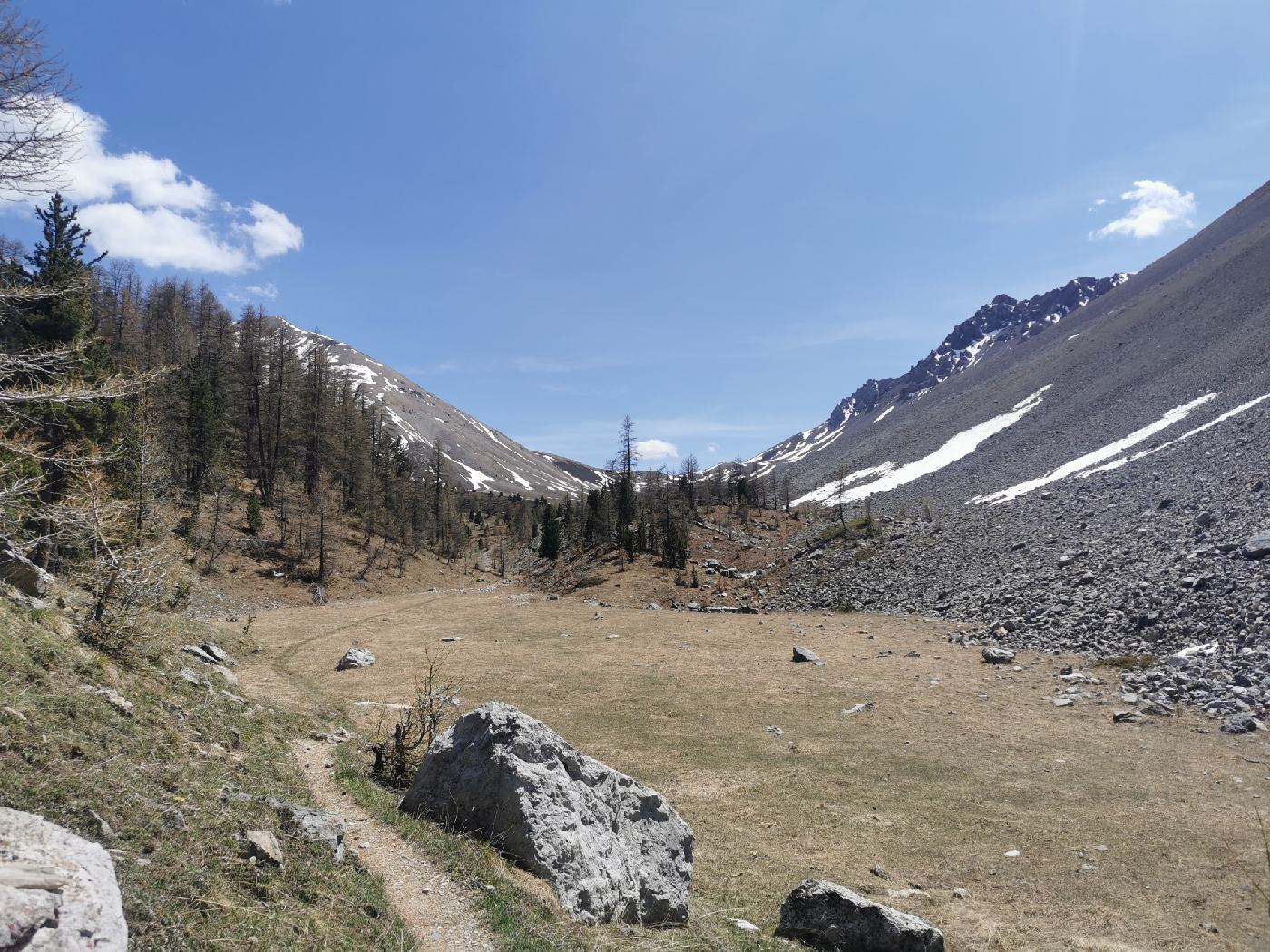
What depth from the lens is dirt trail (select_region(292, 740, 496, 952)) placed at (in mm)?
6062

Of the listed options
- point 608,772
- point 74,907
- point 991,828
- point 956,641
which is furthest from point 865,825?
point 956,641

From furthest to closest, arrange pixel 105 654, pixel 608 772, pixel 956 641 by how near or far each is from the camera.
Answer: pixel 956 641
pixel 105 654
pixel 608 772

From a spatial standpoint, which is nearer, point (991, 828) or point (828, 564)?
point (991, 828)

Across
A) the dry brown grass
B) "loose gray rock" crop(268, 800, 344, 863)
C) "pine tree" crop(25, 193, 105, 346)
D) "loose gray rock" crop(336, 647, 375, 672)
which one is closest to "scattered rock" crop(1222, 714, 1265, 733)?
the dry brown grass

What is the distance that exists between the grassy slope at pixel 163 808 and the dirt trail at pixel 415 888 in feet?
1.03

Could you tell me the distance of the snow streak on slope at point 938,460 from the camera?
92625 millimetres

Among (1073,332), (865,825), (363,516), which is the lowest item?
(865,825)

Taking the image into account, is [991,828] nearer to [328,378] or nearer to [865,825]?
[865,825]

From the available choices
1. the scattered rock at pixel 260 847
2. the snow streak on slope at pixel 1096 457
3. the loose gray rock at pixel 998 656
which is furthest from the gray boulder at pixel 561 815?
the snow streak on slope at pixel 1096 457

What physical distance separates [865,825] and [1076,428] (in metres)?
75.5

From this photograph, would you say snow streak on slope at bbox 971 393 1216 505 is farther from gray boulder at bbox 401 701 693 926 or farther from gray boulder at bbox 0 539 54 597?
gray boulder at bbox 0 539 54 597

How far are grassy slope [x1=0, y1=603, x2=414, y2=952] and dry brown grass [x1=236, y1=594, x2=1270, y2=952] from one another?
18.8 feet

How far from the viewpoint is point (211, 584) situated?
41219 millimetres

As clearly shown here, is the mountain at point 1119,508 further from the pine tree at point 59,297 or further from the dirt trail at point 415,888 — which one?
the pine tree at point 59,297
